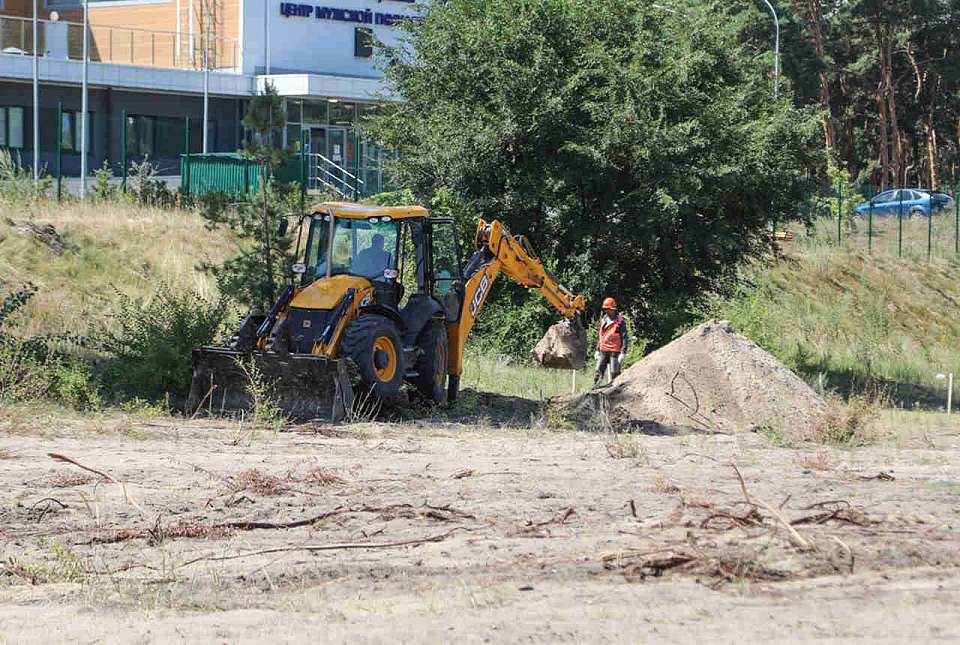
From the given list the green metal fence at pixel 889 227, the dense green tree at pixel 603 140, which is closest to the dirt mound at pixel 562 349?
the dense green tree at pixel 603 140

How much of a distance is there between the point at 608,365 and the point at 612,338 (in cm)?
56

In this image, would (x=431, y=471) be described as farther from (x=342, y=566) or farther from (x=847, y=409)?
(x=847, y=409)

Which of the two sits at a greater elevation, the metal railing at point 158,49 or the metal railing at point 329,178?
the metal railing at point 158,49

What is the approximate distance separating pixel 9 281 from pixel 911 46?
4638cm

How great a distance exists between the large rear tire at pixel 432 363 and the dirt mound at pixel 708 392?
1.97 metres

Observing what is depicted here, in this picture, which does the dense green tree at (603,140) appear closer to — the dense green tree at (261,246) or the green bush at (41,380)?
the dense green tree at (261,246)

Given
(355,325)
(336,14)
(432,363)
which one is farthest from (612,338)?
(336,14)

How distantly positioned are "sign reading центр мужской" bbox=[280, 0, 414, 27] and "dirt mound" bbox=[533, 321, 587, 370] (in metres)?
29.7

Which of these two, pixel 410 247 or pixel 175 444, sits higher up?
pixel 410 247

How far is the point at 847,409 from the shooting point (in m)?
15.9

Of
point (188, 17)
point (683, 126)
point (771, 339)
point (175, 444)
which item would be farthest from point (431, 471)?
point (188, 17)

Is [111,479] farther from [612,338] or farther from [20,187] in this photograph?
[20,187]

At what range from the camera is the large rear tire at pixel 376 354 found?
14906mm

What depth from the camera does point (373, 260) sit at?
15758 millimetres
